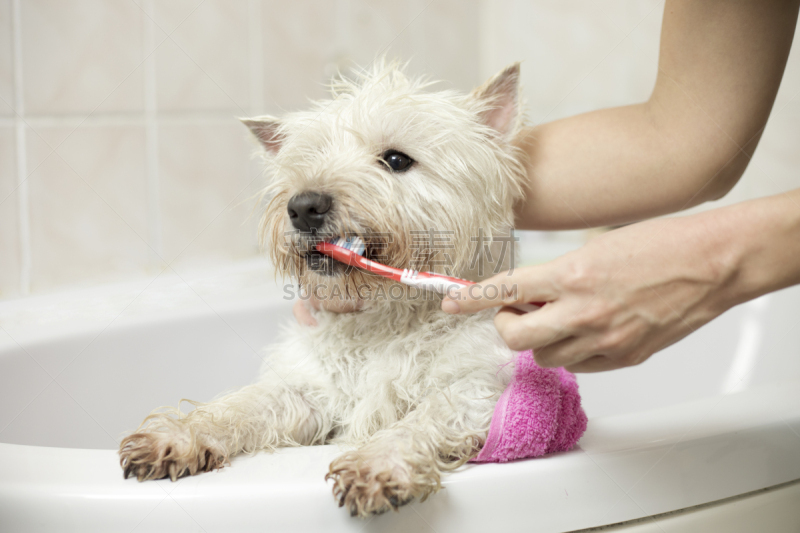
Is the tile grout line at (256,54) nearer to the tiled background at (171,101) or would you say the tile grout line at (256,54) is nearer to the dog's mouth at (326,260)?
the tiled background at (171,101)

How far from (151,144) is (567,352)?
3.69ft

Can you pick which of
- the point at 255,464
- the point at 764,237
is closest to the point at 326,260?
the point at 255,464

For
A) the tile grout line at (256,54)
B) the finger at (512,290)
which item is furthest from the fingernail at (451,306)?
the tile grout line at (256,54)

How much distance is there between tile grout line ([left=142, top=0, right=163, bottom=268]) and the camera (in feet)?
4.31

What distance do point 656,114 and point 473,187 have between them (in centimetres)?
34

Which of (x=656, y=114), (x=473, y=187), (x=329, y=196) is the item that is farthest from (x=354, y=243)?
(x=656, y=114)

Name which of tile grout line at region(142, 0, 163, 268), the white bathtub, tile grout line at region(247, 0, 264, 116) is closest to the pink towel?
the white bathtub

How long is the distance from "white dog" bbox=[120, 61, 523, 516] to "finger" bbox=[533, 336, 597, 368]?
125 millimetres

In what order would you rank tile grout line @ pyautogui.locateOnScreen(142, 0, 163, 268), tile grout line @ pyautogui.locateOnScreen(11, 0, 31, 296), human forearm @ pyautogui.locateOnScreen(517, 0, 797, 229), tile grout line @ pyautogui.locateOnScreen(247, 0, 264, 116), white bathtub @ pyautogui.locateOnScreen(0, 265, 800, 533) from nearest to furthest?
white bathtub @ pyautogui.locateOnScreen(0, 265, 800, 533), human forearm @ pyautogui.locateOnScreen(517, 0, 797, 229), tile grout line @ pyautogui.locateOnScreen(11, 0, 31, 296), tile grout line @ pyautogui.locateOnScreen(142, 0, 163, 268), tile grout line @ pyautogui.locateOnScreen(247, 0, 264, 116)

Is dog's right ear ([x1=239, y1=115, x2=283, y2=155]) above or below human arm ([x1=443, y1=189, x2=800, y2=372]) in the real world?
above

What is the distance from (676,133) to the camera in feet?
2.96

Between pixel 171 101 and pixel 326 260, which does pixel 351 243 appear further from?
pixel 171 101

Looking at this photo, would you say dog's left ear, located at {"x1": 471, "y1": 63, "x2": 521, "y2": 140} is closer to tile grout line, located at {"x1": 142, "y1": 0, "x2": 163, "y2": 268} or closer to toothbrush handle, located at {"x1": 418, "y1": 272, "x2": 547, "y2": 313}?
toothbrush handle, located at {"x1": 418, "y1": 272, "x2": 547, "y2": 313}

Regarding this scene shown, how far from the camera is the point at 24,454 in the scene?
0.59 m
